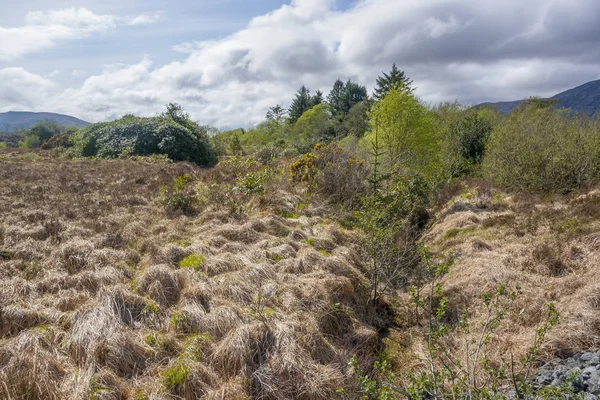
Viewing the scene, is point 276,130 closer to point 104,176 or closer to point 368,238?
point 104,176

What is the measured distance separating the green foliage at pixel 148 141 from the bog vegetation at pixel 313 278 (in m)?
7.67

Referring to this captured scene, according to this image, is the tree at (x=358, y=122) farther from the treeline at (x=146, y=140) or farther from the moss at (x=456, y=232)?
the moss at (x=456, y=232)

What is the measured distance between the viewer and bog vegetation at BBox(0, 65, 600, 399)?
332cm

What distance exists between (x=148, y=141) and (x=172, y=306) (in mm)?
17555

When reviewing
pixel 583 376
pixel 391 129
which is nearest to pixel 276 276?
pixel 583 376

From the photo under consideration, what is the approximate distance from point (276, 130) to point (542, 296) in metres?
34.5

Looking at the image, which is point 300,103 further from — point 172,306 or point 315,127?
point 172,306

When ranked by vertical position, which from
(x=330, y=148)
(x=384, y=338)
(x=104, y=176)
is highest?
(x=330, y=148)

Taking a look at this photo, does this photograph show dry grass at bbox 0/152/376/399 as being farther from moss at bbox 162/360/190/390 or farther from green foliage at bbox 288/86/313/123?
green foliage at bbox 288/86/313/123

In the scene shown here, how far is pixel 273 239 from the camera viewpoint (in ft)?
22.6

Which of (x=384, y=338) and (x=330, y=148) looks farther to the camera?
(x=330, y=148)

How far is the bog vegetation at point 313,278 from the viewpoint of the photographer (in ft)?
10.9

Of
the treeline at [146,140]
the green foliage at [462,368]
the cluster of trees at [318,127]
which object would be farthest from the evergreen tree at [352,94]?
the green foliage at [462,368]

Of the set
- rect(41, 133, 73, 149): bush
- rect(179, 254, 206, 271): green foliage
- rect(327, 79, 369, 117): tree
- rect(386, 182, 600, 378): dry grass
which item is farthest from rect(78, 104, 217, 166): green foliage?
rect(327, 79, 369, 117): tree
